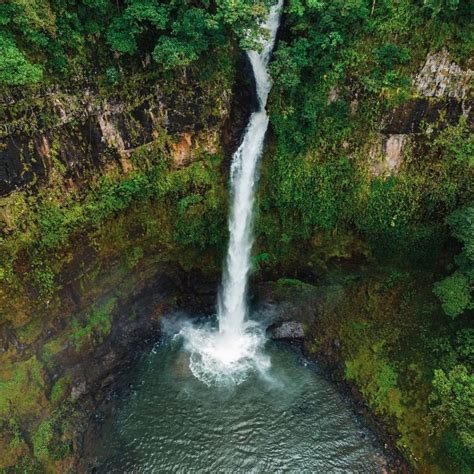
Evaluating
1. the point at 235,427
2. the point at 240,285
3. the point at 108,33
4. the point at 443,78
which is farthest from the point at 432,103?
the point at 235,427

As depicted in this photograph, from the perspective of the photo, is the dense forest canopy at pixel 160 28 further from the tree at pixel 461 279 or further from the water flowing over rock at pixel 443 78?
the tree at pixel 461 279

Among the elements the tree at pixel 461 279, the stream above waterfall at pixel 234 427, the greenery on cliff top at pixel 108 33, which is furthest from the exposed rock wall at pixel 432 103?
the stream above waterfall at pixel 234 427

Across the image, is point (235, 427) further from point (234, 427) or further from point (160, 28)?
point (160, 28)

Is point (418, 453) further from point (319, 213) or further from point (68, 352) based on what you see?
point (68, 352)

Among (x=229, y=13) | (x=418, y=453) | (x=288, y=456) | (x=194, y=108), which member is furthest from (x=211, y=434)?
(x=229, y=13)

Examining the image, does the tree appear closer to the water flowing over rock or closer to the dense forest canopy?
the water flowing over rock
